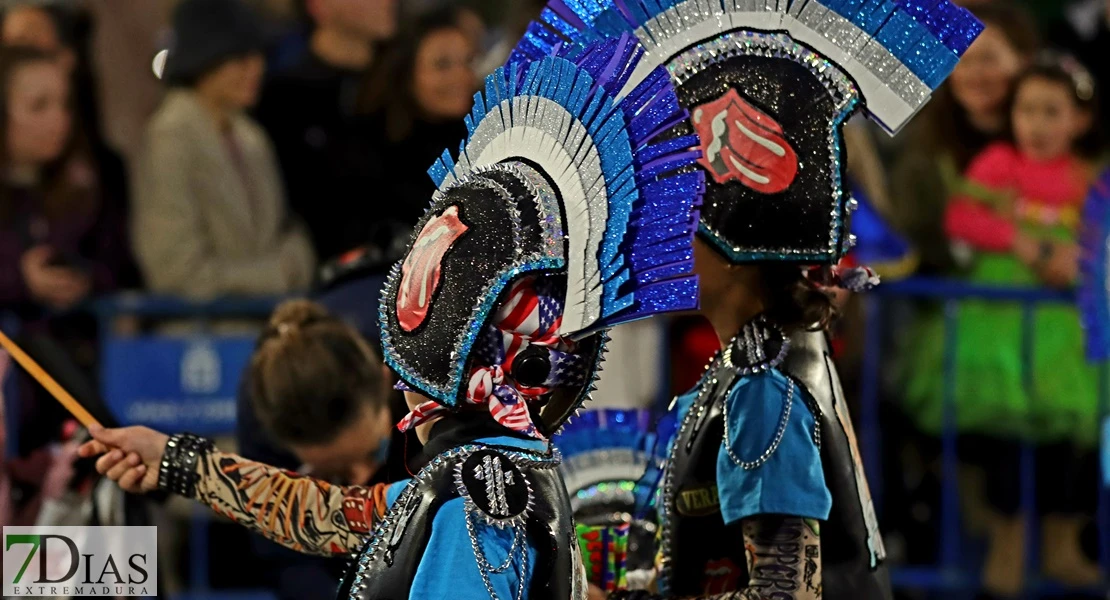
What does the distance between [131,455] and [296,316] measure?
0.94 metres

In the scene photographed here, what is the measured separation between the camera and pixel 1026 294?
5.94m

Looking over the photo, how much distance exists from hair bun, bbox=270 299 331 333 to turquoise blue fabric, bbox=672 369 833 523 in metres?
1.18

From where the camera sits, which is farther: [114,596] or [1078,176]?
[1078,176]

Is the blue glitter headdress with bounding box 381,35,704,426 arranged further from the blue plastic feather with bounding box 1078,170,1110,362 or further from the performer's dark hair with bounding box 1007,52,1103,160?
the performer's dark hair with bounding box 1007,52,1103,160

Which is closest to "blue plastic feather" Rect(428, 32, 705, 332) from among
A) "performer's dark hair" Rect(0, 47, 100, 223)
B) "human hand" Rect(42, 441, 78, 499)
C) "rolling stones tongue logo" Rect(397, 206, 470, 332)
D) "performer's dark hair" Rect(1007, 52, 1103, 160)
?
"rolling stones tongue logo" Rect(397, 206, 470, 332)

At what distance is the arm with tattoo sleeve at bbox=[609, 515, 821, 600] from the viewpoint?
2721 mm

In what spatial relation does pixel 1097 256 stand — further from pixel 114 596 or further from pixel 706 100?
pixel 114 596

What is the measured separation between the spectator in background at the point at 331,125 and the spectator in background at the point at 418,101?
0.17ft

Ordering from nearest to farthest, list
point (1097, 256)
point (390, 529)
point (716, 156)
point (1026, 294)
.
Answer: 1. point (390, 529)
2. point (716, 156)
3. point (1097, 256)
4. point (1026, 294)

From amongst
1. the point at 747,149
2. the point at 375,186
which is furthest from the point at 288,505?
the point at 375,186

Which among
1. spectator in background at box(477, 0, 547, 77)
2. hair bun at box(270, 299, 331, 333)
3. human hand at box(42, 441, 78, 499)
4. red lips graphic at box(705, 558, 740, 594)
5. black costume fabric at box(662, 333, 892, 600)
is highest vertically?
spectator in background at box(477, 0, 547, 77)

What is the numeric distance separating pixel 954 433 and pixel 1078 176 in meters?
1.09

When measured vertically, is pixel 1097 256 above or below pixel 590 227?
above

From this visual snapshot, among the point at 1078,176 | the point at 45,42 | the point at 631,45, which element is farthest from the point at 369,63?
the point at 631,45
